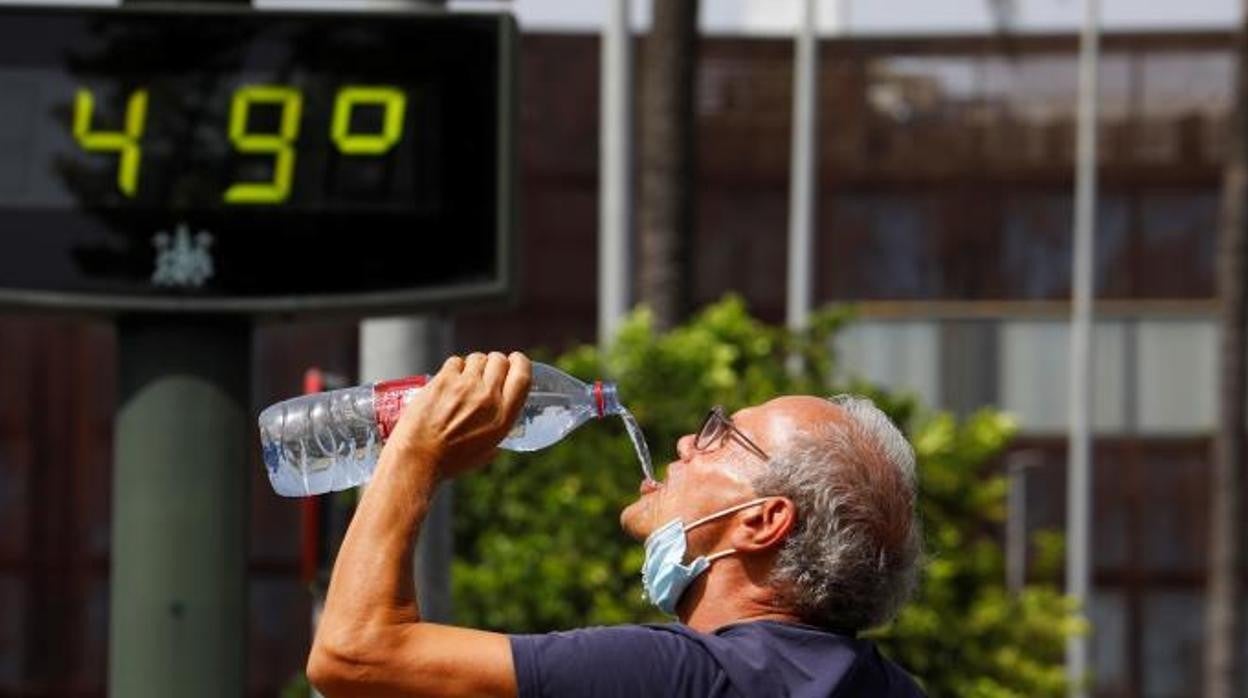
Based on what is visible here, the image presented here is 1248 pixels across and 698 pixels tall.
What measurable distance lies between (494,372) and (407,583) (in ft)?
0.98

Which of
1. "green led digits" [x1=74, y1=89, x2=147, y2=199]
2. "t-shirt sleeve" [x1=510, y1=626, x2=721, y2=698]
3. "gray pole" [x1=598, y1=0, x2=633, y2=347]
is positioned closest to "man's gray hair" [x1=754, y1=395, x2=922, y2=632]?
"t-shirt sleeve" [x1=510, y1=626, x2=721, y2=698]

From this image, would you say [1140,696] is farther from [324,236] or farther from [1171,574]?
[324,236]

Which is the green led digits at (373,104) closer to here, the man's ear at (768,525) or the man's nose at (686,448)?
the man's nose at (686,448)

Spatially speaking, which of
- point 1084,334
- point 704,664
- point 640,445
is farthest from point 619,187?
point 704,664

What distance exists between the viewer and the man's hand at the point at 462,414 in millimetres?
4141

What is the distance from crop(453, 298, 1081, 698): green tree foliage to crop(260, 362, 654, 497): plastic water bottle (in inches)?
452

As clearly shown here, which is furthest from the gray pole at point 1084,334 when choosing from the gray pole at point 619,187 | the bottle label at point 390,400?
the bottle label at point 390,400

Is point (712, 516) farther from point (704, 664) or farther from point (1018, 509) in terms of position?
point (1018, 509)

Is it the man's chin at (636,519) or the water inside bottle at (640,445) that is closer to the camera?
the man's chin at (636,519)

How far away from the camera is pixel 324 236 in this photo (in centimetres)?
804

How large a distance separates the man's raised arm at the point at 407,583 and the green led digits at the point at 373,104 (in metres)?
3.83

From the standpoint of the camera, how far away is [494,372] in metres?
4.20

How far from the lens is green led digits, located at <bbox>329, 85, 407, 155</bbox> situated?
796cm

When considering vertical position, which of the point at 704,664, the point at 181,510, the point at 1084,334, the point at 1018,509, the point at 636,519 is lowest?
the point at 1018,509
